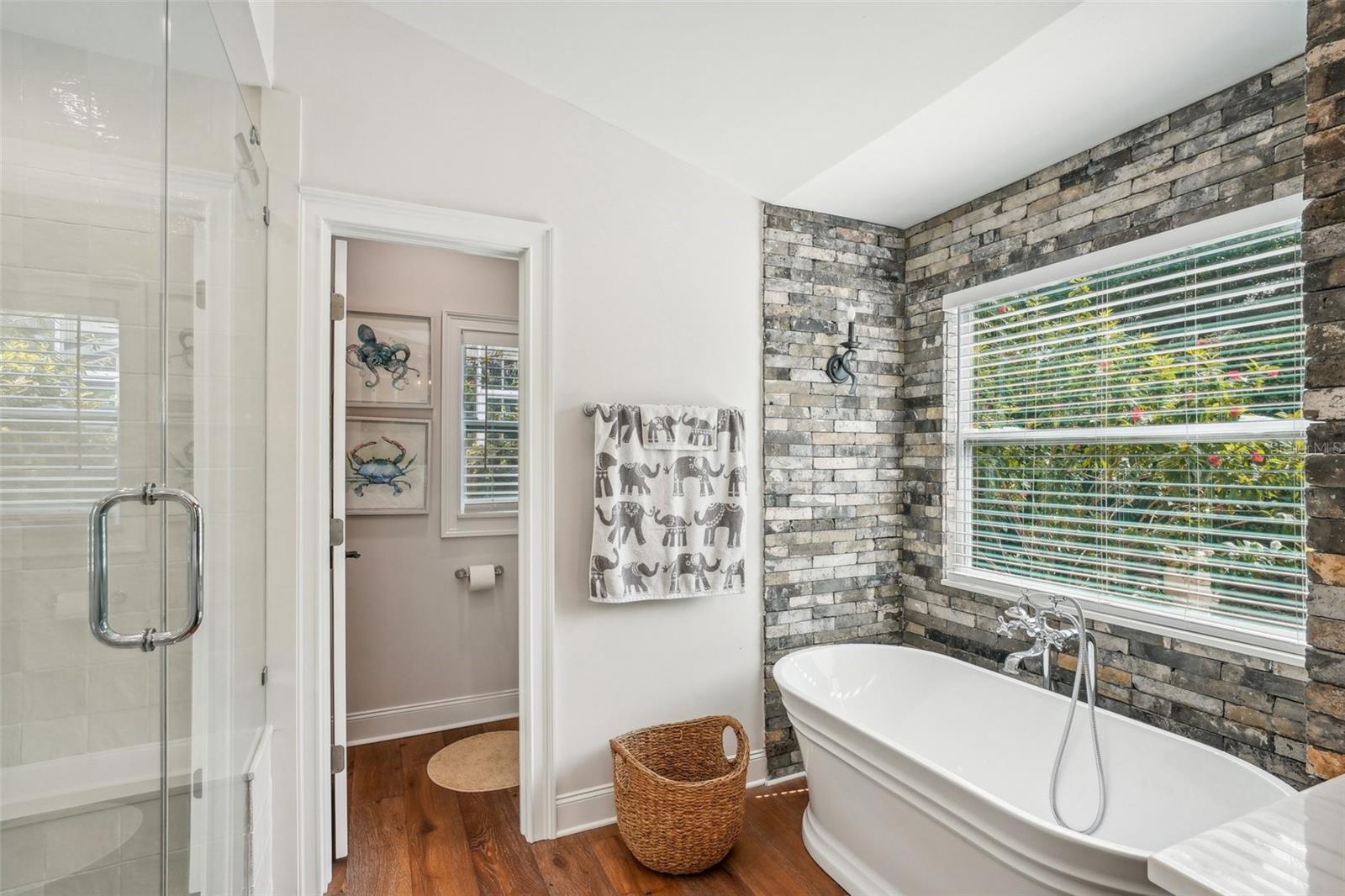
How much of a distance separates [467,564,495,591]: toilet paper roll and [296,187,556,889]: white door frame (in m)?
0.96

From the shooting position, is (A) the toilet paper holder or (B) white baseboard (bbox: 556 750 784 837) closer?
(B) white baseboard (bbox: 556 750 784 837)

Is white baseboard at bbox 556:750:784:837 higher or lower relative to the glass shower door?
lower

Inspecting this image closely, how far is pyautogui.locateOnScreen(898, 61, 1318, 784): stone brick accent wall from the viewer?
1.06m

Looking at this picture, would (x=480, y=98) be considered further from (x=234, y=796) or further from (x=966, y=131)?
(x=234, y=796)

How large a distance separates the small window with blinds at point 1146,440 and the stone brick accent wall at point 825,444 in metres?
0.30

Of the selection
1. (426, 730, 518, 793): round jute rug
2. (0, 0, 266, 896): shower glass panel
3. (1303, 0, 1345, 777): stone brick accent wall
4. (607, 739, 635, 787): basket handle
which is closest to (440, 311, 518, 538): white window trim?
(426, 730, 518, 793): round jute rug

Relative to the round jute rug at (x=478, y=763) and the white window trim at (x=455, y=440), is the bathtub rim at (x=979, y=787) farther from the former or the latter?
the white window trim at (x=455, y=440)

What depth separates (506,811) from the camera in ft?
8.50

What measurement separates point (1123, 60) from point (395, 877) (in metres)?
3.25

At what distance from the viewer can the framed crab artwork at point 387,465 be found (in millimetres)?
3135

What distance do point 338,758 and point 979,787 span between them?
81.1 inches

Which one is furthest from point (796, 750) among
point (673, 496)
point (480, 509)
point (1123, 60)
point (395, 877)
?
point (1123, 60)

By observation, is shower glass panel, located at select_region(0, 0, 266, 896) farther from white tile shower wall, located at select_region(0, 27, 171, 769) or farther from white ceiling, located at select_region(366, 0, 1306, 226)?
white ceiling, located at select_region(366, 0, 1306, 226)

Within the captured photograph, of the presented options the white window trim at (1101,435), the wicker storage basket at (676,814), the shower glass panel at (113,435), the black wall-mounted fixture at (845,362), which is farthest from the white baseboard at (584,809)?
the black wall-mounted fixture at (845,362)
